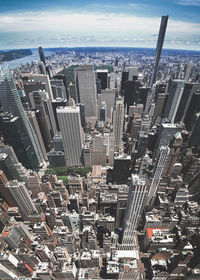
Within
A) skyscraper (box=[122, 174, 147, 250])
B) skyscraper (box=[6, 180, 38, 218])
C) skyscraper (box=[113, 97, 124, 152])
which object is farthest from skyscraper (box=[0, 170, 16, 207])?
skyscraper (box=[113, 97, 124, 152])

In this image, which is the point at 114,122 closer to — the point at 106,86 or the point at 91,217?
the point at 91,217

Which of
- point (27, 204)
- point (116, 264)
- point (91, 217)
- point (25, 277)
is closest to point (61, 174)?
point (27, 204)

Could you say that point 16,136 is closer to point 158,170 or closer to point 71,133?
point 71,133

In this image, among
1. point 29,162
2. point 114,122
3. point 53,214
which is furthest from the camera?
point 114,122

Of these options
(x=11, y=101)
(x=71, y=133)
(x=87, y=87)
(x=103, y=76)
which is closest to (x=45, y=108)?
(x=11, y=101)

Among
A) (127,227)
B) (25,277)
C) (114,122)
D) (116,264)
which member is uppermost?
(114,122)

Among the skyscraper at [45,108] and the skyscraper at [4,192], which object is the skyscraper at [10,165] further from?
the skyscraper at [45,108]
